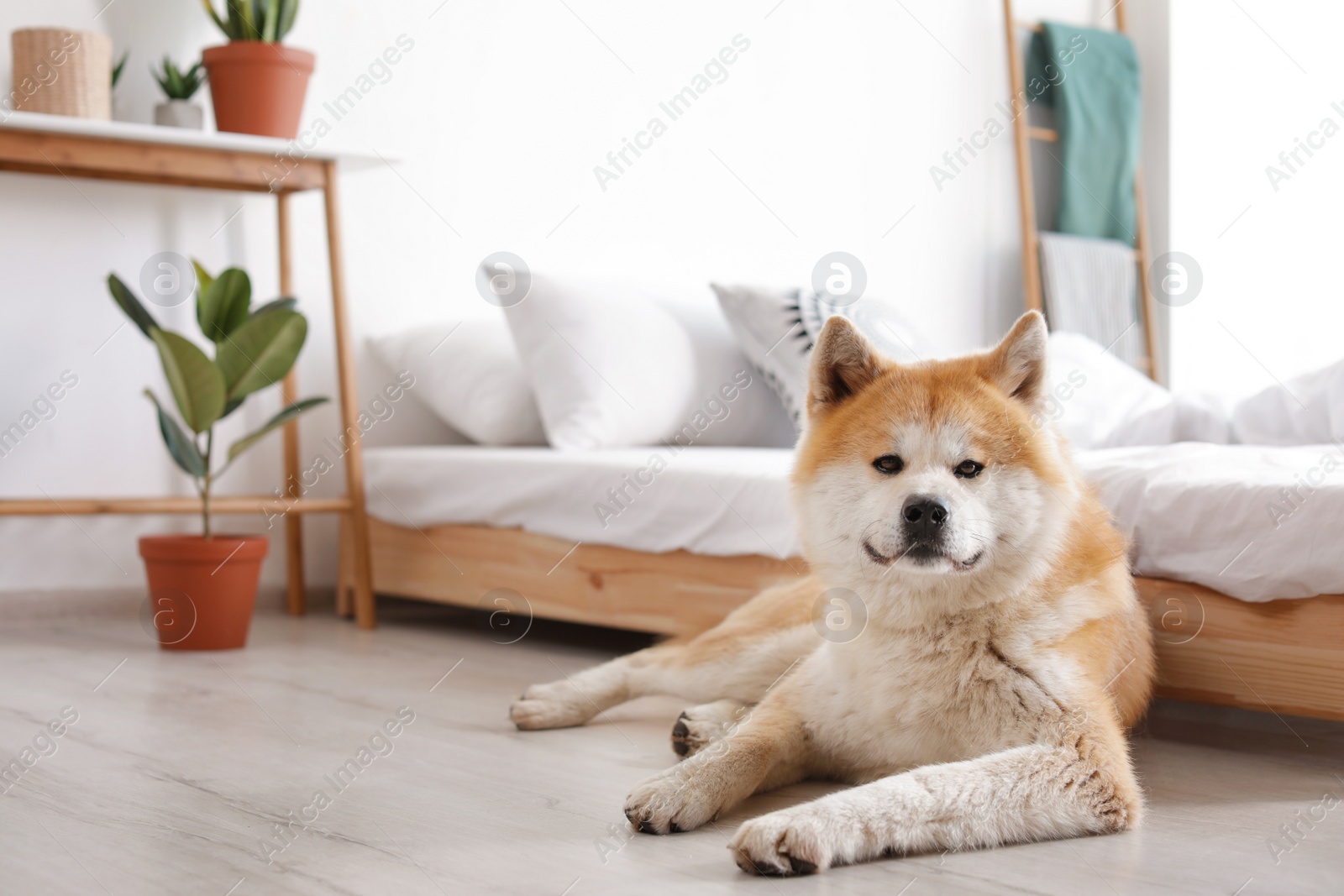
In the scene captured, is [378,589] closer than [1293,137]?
Yes

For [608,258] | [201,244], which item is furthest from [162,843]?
[608,258]

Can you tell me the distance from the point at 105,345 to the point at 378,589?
0.88 m

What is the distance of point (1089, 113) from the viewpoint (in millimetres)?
4707

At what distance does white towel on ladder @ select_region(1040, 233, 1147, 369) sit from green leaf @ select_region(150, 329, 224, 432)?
Answer: 10.4 ft

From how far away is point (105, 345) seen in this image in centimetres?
297

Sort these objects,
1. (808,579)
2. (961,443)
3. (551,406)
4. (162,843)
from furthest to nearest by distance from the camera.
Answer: (551,406) < (808,579) < (961,443) < (162,843)

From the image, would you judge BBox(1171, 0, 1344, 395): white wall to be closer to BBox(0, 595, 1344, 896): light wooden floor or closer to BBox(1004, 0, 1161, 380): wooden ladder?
BBox(1004, 0, 1161, 380): wooden ladder

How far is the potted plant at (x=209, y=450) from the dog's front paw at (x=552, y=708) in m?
0.96

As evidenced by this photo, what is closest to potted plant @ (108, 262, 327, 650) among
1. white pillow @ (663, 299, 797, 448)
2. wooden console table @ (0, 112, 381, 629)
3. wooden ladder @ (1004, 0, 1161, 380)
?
wooden console table @ (0, 112, 381, 629)

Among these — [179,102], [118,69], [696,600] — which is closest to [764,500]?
[696,600]

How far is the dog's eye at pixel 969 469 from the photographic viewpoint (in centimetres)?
142

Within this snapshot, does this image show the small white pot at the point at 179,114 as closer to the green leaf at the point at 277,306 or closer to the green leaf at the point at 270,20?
the green leaf at the point at 270,20

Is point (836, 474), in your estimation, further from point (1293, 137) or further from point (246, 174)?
point (1293, 137)

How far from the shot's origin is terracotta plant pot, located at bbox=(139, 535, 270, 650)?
257cm
